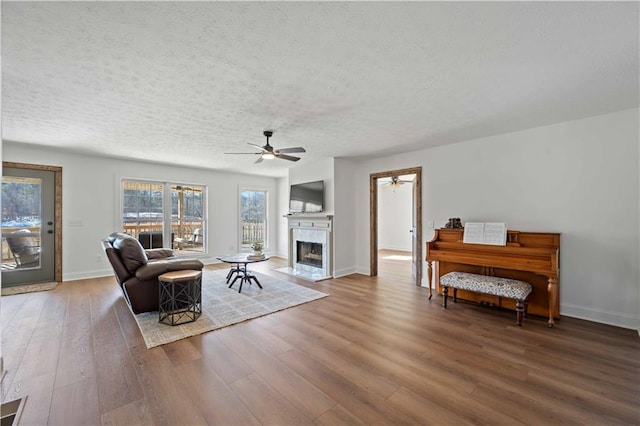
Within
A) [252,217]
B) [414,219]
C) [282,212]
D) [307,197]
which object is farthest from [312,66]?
[282,212]

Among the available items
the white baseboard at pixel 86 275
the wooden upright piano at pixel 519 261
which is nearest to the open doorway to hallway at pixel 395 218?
the wooden upright piano at pixel 519 261

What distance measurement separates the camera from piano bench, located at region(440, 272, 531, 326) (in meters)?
3.06

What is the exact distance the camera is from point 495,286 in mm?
3201

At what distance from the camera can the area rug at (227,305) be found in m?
2.87

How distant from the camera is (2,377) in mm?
2053

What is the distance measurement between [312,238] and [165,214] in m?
3.50

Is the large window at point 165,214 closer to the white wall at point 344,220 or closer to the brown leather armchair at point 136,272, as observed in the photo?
the brown leather armchair at point 136,272

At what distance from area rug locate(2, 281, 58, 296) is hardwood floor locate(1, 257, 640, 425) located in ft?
3.89

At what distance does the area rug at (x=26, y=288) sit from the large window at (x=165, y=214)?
60.0 inches

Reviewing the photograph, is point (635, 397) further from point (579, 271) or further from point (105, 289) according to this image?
point (105, 289)

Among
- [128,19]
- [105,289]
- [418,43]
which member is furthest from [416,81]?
[105,289]

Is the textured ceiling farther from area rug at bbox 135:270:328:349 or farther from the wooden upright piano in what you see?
area rug at bbox 135:270:328:349

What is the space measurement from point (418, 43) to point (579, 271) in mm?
3479

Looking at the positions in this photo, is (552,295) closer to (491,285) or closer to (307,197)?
(491,285)
